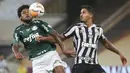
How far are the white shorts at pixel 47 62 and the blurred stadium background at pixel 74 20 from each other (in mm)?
9522

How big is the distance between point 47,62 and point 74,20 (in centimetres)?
1015

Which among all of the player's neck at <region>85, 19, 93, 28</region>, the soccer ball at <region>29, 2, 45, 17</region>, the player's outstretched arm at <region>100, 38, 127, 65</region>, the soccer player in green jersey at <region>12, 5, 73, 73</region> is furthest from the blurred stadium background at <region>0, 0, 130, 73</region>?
the soccer ball at <region>29, 2, 45, 17</region>

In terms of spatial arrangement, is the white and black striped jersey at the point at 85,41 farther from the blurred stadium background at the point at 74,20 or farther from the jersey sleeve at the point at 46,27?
the blurred stadium background at the point at 74,20

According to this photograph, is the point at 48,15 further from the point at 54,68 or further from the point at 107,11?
the point at 54,68

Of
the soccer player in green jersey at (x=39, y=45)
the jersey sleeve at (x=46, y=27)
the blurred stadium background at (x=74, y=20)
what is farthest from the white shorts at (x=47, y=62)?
the blurred stadium background at (x=74, y=20)

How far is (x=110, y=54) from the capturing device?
17.8 meters

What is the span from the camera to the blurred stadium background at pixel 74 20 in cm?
1773

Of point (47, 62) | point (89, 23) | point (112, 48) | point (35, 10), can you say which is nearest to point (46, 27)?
point (35, 10)

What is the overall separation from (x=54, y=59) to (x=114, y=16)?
10512 mm

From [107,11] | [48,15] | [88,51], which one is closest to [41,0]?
[48,15]

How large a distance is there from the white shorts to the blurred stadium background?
31.2 ft

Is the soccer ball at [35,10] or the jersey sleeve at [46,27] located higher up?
the soccer ball at [35,10]

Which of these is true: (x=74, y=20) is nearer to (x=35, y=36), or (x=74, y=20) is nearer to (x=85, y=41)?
(x=85, y=41)

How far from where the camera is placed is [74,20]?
18.0 meters
